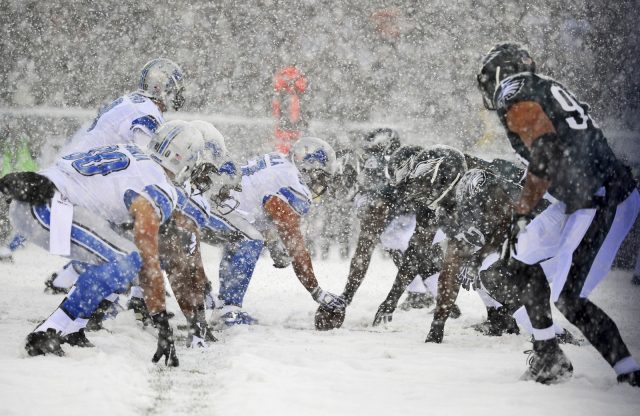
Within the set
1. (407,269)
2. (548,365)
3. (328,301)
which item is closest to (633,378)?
(548,365)

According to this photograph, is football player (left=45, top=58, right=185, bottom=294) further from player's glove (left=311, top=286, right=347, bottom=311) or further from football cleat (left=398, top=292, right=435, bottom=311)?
football cleat (left=398, top=292, right=435, bottom=311)

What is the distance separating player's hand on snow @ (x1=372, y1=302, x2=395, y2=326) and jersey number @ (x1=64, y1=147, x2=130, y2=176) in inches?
89.8

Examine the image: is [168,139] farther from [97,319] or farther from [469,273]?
[469,273]

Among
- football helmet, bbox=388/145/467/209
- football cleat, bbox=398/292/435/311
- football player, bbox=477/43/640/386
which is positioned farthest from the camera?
football cleat, bbox=398/292/435/311

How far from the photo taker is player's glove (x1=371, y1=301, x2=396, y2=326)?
5.33 m

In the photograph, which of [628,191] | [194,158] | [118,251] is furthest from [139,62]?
[628,191]

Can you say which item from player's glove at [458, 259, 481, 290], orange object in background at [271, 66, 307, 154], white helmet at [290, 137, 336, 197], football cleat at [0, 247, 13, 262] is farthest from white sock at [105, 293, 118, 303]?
orange object in background at [271, 66, 307, 154]

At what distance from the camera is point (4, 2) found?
10.4 metres

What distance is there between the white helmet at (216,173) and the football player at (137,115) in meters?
0.32

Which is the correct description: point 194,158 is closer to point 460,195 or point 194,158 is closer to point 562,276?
point 460,195

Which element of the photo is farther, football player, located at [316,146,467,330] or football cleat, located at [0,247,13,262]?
football cleat, located at [0,247,13,262]

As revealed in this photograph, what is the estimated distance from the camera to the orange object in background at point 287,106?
10.1 metres

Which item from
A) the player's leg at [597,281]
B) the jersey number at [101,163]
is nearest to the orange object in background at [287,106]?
the jersey number at [101,163]

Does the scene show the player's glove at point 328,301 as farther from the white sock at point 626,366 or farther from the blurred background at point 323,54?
the blurred background at point 323,54
